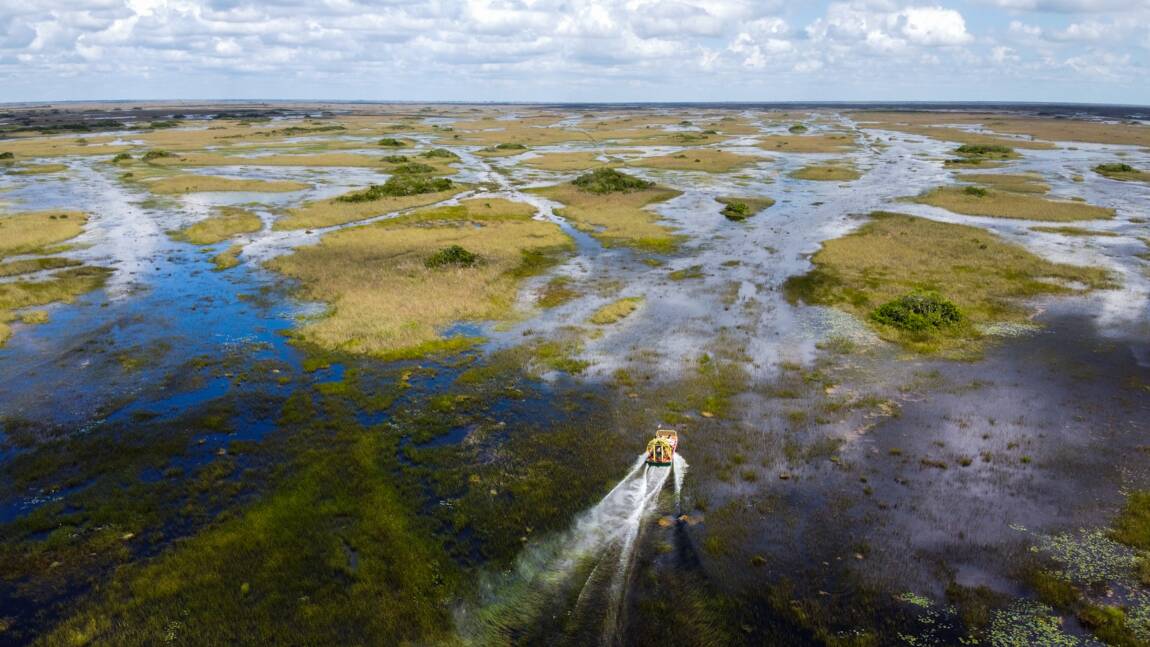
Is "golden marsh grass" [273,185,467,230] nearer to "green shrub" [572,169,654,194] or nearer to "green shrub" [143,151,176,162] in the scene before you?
"green shrub" [572,169,654,194]

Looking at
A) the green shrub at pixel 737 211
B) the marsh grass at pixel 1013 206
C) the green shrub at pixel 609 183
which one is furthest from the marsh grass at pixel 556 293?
the marsh grass at pixel 1013 206

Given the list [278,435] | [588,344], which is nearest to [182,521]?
[278,435]

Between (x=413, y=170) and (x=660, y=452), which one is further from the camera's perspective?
(x=413, y=170)

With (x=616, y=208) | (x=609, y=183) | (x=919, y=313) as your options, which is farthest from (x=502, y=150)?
(x=919, y=313)

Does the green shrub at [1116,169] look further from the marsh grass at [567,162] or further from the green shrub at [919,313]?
the green shrub at [919,313]

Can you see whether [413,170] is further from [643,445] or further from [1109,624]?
[1109,624]
